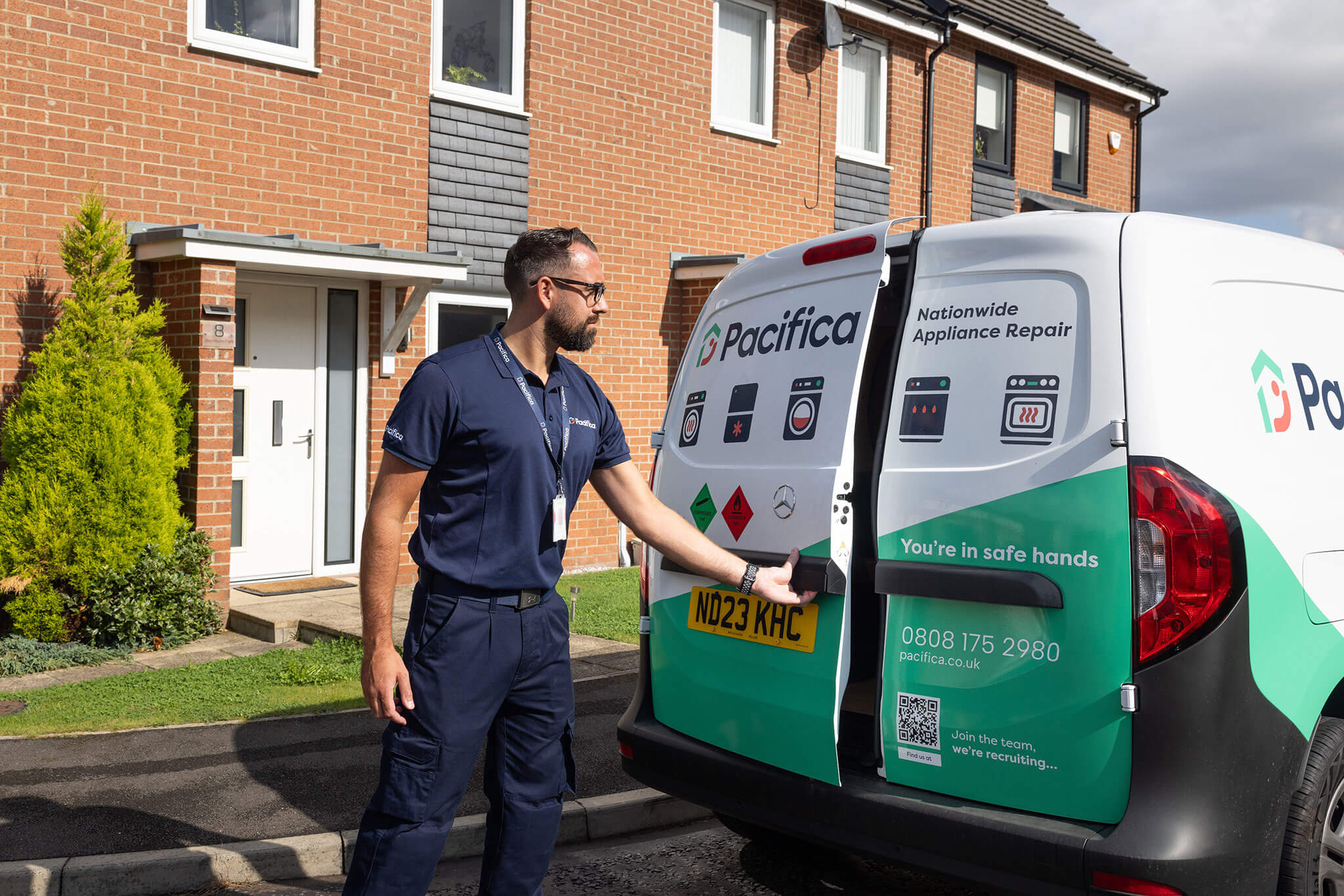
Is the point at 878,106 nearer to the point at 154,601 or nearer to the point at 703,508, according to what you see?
the point at 154,601

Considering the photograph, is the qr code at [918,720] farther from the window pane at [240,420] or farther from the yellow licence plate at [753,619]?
the window pane at [240,420]

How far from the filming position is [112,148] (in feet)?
27.9

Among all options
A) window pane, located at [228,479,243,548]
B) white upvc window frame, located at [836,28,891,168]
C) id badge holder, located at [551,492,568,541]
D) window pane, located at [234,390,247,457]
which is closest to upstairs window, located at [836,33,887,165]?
white upvc window frame, located at [836,28,891,168]

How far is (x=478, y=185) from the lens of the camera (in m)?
10.6

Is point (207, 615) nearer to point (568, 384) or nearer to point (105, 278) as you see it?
point (105, 278)

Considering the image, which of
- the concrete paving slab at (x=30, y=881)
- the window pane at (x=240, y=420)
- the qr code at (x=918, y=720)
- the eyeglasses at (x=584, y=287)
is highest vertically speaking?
the eyeglasses at (x=584, y=287)

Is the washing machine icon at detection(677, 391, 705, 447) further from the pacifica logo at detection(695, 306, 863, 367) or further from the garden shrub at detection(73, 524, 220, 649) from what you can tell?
the garden shrub at detection(73, 524, 220, 649)

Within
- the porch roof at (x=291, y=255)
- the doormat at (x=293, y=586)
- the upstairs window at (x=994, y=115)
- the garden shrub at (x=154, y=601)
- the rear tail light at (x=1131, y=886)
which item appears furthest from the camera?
the upstairs window at (x=994, y=115)

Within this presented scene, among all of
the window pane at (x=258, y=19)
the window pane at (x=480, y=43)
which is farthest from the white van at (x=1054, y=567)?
the window pane at (x=480, y=43)

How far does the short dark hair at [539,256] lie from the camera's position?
3.34 metres

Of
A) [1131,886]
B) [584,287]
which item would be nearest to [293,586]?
[584,287]

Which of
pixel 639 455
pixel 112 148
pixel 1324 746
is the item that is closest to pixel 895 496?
pixel 1324 746

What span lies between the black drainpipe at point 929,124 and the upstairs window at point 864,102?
26.6 inches

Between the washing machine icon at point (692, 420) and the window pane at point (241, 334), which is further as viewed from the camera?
the window pane at point (241, 334)
